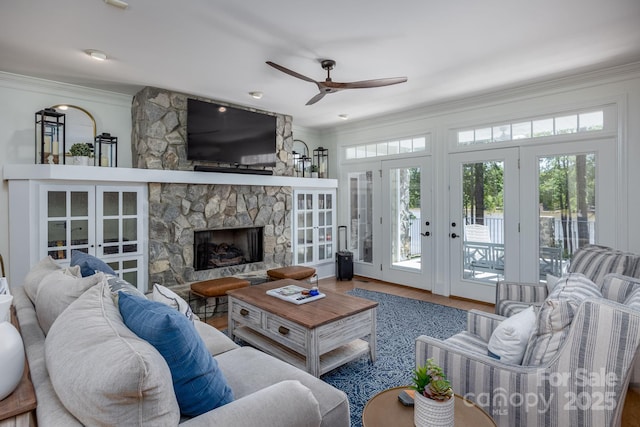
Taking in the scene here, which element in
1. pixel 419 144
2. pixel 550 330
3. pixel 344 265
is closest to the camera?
pixel 550 330

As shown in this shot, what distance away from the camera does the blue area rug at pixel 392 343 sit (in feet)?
7.80

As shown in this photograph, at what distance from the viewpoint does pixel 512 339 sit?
1628 millimetres

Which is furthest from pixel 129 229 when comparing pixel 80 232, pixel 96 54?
pixel 96 54

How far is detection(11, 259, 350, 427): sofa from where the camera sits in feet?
2.99

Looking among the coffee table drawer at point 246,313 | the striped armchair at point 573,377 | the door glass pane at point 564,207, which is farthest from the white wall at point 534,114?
the coffee table drawer at point 246,313

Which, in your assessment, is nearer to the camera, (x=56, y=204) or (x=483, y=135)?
(x=56, y=204)

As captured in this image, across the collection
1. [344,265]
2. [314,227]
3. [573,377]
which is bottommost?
[344,265]

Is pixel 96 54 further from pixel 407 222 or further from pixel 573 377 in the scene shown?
pixel 407 222

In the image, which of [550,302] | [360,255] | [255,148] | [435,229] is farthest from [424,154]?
[550,302]

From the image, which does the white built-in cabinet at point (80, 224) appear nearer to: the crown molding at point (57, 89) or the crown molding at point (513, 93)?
the crown molding at point (57, 89)

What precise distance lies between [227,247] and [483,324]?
140 inches

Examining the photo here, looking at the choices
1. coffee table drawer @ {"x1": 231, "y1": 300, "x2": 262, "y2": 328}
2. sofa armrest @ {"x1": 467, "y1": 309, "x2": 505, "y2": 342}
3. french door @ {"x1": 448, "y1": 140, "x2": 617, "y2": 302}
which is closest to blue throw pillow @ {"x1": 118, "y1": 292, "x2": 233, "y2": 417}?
coffee table drawer @ {"x1": 231, "y1": 300, "x2": 262, "y2": 328}

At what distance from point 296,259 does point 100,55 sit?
370 centimetres

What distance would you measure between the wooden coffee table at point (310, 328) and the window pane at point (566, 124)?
3003 millimetres
